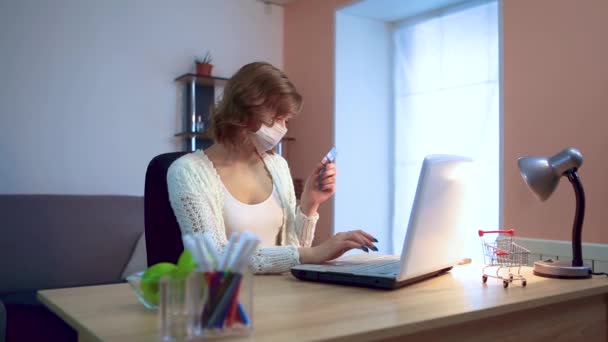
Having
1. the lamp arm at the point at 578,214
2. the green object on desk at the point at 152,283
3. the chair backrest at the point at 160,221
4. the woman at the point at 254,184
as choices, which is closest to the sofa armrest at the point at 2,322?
the chair backrest at the point at 160,221

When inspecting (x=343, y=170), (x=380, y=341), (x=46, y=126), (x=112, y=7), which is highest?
(x=112, y=7)

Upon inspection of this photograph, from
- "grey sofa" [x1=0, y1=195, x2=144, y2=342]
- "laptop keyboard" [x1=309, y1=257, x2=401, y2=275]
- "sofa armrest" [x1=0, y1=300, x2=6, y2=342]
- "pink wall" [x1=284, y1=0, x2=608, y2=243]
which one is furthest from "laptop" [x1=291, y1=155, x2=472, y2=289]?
"grey sofa" [x1=0, y1=195, x2=144, y2=342]

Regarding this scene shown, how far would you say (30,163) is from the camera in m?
2.96

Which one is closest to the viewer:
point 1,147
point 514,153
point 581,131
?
point 581,131

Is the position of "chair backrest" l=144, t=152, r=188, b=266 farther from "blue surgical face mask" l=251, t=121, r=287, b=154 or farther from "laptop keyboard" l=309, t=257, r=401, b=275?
"laptop keyboard" l=309, t=257, r=401, b=275

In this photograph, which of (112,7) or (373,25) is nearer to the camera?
(112,7)

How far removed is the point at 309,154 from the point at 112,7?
58.9 inches

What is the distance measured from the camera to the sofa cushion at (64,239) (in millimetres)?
2701

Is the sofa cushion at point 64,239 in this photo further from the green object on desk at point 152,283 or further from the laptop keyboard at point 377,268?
the green object on desk at point 152,283

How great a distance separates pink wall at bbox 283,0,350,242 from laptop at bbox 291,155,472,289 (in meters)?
2.09

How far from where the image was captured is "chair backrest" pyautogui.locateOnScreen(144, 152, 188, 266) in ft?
4.99

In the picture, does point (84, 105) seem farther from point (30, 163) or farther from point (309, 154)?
point (309, 154)

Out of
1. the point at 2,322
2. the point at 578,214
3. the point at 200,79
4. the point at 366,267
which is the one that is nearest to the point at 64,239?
the point at 2,322

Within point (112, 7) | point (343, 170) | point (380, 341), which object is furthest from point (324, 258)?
point (112, 7)
